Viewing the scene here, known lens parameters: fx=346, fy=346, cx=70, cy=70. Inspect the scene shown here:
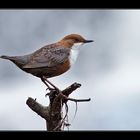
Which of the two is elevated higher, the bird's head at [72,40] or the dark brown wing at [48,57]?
the bird's head at [72,40]

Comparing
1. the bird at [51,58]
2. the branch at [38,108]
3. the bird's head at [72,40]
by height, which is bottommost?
the branch at [38,108]

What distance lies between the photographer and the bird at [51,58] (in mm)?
5617

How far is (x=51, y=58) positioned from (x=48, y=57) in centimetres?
6

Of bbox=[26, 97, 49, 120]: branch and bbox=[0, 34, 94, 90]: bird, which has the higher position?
bbox=[0, 34, 94, 90]: bird

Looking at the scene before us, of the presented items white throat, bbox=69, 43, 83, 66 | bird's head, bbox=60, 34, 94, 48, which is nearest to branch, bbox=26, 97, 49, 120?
white throat, bbox=69, 43, 83, 66

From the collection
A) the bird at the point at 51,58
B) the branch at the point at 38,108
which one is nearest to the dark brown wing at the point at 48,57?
the bird at the point at 51,58

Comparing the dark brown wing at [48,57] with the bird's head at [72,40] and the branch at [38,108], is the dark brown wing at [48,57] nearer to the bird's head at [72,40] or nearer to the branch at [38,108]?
the bird's head at [72,40]

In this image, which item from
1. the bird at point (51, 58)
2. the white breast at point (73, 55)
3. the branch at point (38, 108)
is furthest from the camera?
the white breast at point (73, 55)

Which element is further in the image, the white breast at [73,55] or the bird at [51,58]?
the white breast at [73,55]

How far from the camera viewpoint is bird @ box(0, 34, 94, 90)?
5617mm

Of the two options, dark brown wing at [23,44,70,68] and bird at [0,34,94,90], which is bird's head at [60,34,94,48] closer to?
bird at [0,34,94,90]
